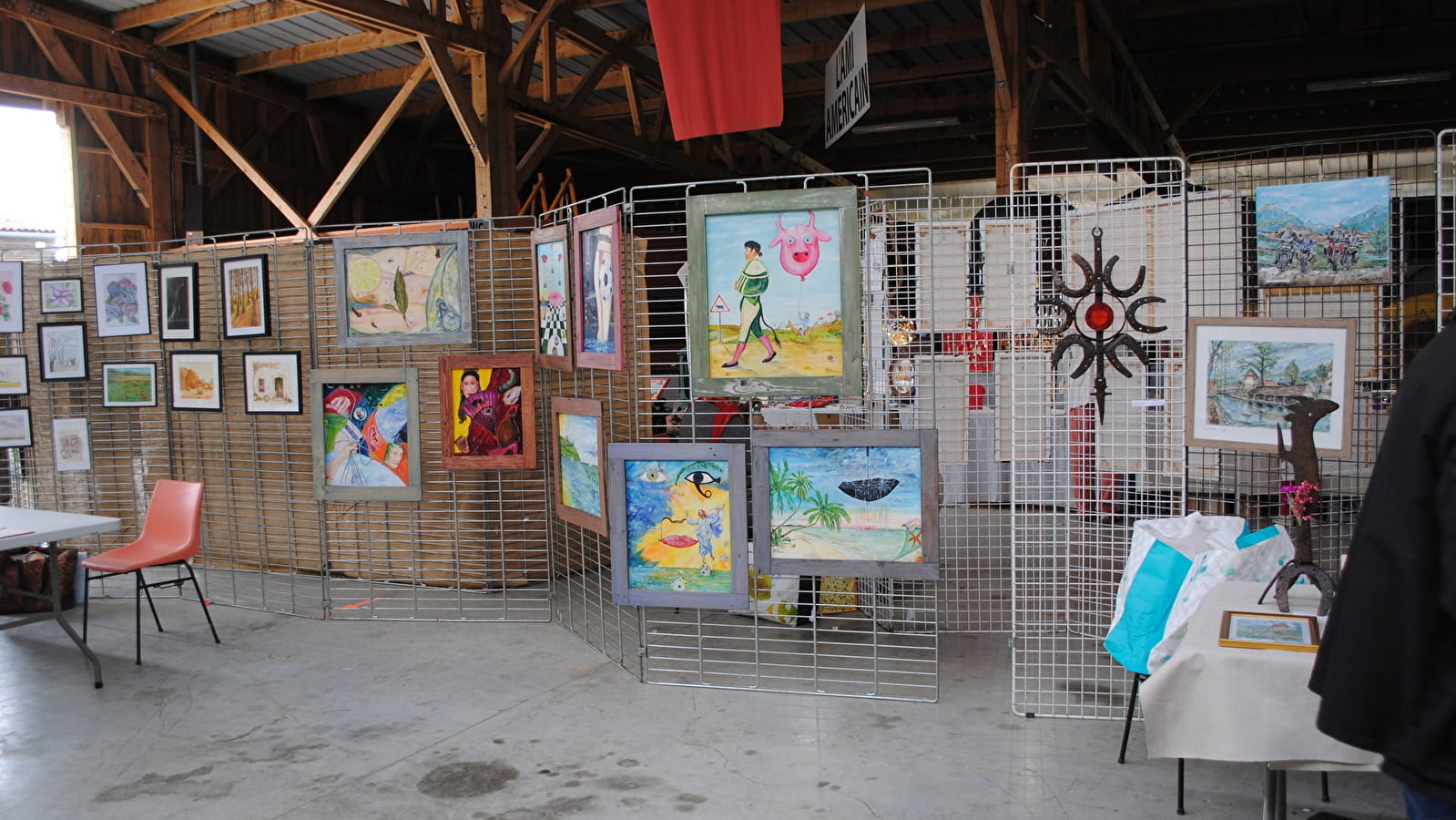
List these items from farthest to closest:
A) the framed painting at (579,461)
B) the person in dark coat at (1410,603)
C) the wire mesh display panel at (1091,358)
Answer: the framed painting at (579,461) → the wire mesh display panel at (1091,358) → the person in dark coat at (1410,603)

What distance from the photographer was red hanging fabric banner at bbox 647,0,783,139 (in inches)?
172

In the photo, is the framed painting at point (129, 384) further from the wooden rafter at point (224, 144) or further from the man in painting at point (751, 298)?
the man in painting at point (751, 298)

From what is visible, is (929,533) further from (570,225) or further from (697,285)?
(570,225)

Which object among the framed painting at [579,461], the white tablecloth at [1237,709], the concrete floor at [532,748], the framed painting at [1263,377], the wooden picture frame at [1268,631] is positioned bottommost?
the concrete floor at [532,748]

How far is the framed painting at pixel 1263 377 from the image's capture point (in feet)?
12.0

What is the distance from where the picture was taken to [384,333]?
5.64 meters

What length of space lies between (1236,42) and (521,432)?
340 inches

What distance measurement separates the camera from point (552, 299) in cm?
515

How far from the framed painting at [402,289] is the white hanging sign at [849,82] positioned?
2.32 m

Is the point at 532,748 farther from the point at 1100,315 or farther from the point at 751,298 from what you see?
the point at 1100,315

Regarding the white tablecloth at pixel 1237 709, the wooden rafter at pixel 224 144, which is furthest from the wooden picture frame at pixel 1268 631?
the wooden rafter at pixel 224 144

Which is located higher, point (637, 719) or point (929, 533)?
point (929, 533)

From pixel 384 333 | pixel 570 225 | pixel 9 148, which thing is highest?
pixel 9 148

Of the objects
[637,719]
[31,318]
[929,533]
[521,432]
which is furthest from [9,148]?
[929,533]
